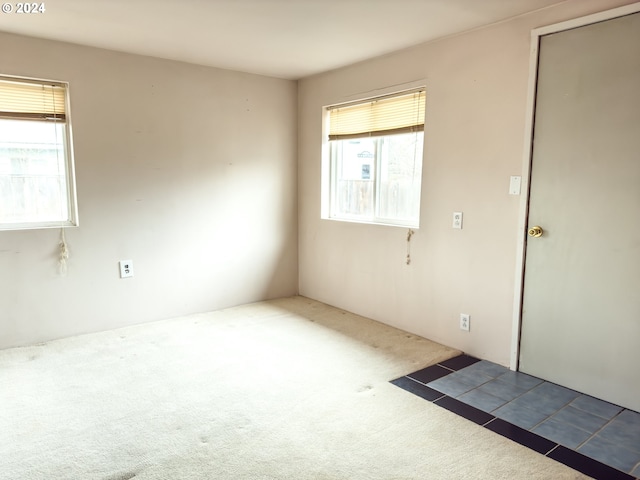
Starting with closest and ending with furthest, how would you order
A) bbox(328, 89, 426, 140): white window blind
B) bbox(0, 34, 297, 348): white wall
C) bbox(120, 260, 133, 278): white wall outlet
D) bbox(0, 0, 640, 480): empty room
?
bbox(0, 0, 640, 480): empty room → bbox(0, 34, 297, 348): white wall → bbox(328, 89, 426, 140): white window blind → bbox(120, 260, 133, 278): white wall outlet

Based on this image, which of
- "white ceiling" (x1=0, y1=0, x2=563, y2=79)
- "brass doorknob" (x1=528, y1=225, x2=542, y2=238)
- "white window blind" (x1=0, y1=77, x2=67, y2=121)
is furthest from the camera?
"white window blind" (x1=0, y1=77, x2=67, y2=121)

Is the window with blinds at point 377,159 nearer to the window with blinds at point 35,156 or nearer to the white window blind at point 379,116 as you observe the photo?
the white window blind at point 379,116

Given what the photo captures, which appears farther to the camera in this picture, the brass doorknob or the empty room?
the brass doorknob

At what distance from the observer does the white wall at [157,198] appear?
3248 millimetres

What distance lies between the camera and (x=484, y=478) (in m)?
1.80

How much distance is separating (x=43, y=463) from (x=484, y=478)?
1906 mm

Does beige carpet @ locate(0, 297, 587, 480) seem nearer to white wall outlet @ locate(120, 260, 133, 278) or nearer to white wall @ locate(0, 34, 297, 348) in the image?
white wall @ locate(0, 34, 297, 348)

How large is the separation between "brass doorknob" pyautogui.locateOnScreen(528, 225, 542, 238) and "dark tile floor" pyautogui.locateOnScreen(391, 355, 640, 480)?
3.00 ft

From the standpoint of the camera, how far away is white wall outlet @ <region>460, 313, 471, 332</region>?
3.11 m

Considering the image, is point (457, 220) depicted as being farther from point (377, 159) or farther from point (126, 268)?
point (126, 268)

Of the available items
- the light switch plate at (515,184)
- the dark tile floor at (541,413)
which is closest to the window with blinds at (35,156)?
the dark tile floor at (541,413)

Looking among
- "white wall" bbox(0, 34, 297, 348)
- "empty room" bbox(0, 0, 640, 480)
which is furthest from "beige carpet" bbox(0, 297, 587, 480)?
"white wall" bbox(0, 34, 297, 348)

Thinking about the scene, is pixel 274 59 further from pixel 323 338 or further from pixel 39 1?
pixel 323 338

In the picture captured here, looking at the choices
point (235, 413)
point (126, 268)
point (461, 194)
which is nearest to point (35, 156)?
point (126, 268)
